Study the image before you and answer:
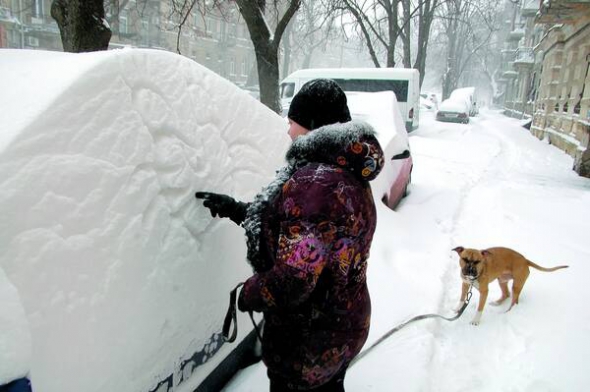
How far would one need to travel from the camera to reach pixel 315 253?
131 centimetres

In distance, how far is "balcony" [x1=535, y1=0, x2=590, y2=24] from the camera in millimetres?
10586

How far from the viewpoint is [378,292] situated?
11.1 ft

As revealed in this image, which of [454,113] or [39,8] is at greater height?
[39,8]

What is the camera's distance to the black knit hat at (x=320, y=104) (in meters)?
1.54

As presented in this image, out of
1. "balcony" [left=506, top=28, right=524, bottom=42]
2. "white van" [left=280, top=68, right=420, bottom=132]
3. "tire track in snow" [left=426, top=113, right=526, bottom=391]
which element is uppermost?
"balcony" [left=506, top=28, right=524, bottom=42]

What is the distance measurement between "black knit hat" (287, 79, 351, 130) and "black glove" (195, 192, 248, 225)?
1.62 feet

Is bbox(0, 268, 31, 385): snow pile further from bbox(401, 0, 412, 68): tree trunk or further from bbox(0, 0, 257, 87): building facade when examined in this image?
bbox(0, 0, 257, 87): building facade

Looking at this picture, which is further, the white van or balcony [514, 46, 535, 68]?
balcony [514, 46, 535, 68]

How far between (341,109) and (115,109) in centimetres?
78

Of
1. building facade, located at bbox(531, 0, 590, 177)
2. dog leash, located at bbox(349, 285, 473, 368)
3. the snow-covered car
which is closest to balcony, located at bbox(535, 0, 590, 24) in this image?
building facade, located at bbox(531, 0, 590, 177)

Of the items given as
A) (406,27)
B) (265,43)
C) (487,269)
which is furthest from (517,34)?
(487,269)

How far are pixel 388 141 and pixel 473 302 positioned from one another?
228cm

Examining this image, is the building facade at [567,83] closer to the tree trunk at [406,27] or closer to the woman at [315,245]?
the tree trunk at [406,27]

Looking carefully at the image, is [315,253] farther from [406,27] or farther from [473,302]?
[406,27]
